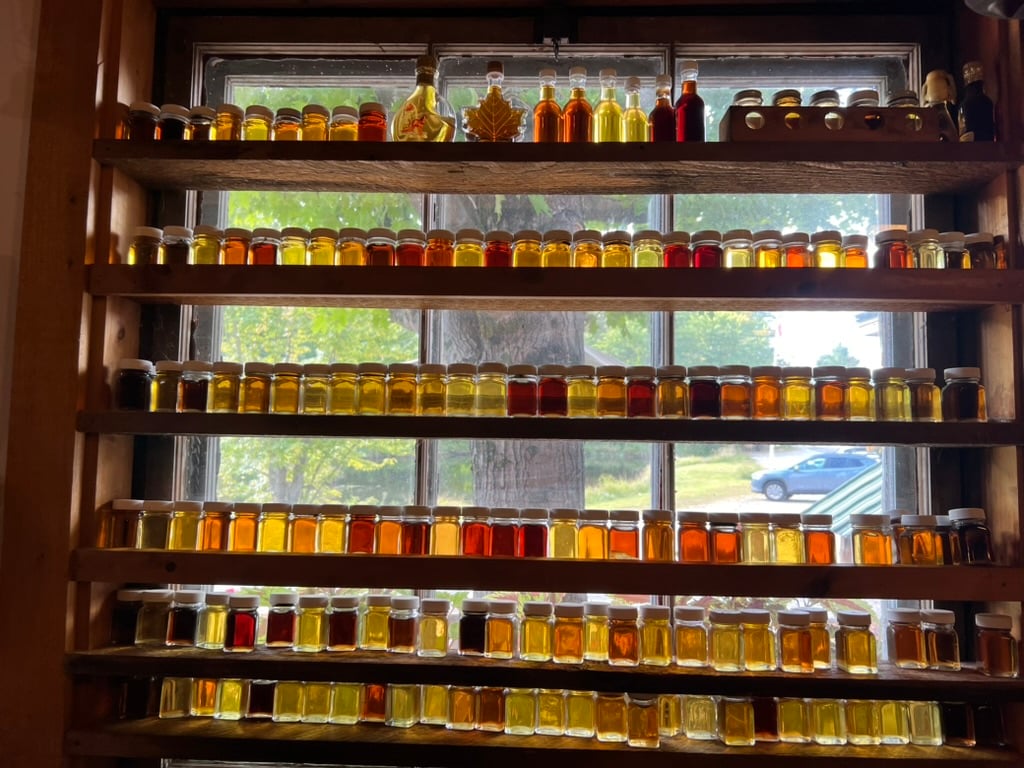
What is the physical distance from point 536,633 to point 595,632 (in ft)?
0.38

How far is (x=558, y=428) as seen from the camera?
1399mm

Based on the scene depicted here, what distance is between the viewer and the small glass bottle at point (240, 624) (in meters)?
1.47

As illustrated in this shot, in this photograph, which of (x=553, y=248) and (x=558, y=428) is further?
(x=553, y=248)

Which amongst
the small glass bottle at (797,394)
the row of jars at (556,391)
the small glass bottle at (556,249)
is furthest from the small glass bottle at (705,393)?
the small glass bottle at (556,249)

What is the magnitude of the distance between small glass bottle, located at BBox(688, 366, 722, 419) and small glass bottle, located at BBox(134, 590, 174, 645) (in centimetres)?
112

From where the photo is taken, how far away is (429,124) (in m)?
1.53

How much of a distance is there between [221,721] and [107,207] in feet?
3.44

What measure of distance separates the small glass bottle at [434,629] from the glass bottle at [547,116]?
96 centimetres

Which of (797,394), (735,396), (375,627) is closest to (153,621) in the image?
(375,627)

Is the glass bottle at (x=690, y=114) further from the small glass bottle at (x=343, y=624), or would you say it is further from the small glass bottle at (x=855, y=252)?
the small glass bottle at (x=343, y=624)

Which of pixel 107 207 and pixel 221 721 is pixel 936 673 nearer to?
pixel 221 721

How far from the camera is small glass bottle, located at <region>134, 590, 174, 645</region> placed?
1511 millimetres

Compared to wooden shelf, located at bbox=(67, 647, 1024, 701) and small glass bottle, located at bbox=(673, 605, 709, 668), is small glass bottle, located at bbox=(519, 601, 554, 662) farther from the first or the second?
small glass bottle, located at bbox=(673, 605, 709, 668)

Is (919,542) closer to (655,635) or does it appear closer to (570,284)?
(655,635)
